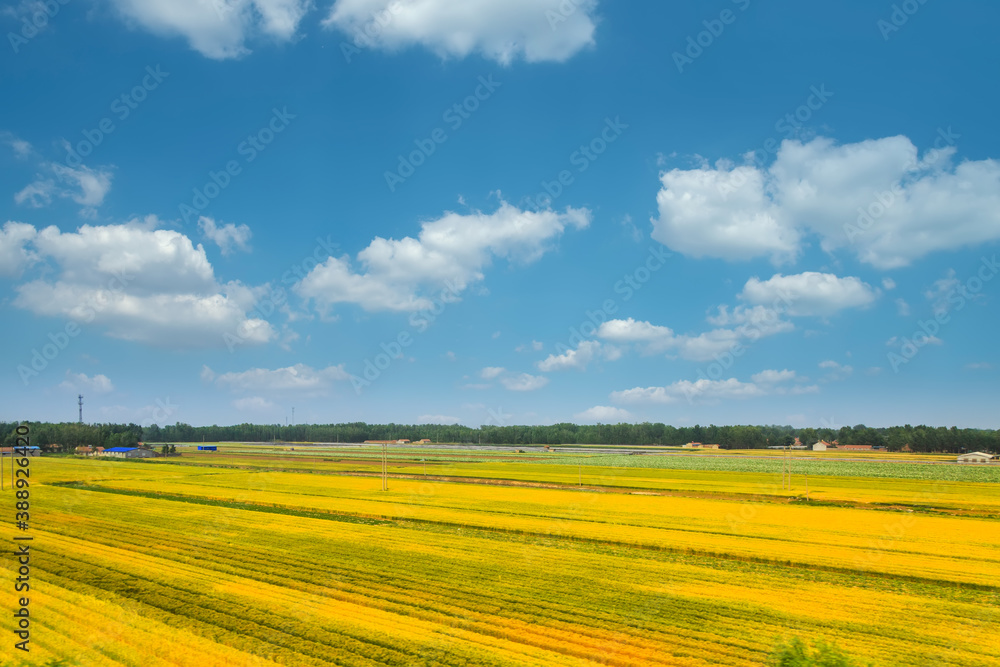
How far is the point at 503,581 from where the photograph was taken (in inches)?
878

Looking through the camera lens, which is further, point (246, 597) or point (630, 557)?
point (630, 557)

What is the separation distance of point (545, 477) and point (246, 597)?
5681cm

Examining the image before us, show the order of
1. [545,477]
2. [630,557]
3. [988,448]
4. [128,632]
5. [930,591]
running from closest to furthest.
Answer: [128,632], [930,591], [630,557], [545,477], [988,448]

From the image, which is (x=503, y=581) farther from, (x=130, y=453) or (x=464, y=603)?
(x=130, y=453)

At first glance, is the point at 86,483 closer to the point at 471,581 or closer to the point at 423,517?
the point at 423,517

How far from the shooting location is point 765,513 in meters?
42.3

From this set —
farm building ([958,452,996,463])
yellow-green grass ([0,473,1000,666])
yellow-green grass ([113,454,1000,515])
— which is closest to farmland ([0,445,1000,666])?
yellow-green grass ([0,473,1000,666])

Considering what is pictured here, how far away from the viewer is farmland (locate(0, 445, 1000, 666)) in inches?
628

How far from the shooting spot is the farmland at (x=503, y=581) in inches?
628

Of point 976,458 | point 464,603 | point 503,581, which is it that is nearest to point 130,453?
point 503,581

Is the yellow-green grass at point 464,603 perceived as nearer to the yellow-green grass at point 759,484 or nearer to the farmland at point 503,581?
the farmland at point 503,581

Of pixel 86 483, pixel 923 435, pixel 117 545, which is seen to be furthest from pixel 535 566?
Answer: pixel 923 435

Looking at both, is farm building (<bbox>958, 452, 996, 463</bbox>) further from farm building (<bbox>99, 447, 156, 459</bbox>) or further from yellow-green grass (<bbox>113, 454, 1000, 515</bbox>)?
farm building (<bbox>99, 447, 156, 459</bbox>)

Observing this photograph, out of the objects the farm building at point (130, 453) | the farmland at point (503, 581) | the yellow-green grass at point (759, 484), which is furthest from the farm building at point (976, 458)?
the farm building at point (130, 453)
